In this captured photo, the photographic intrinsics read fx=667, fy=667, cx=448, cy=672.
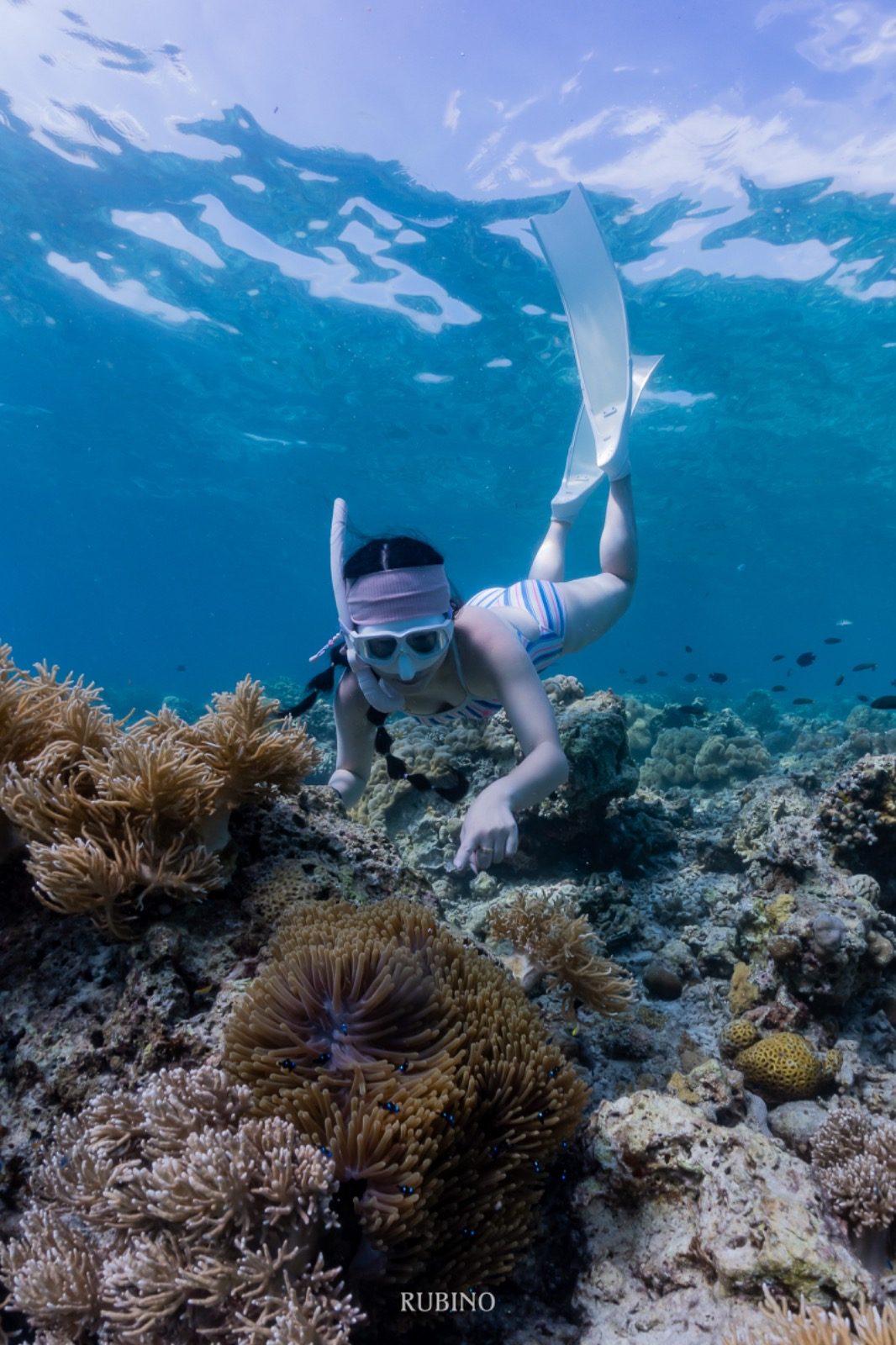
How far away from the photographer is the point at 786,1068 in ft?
10.8

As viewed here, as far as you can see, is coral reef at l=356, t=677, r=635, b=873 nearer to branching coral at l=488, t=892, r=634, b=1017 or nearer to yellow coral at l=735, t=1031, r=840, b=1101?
branching coral at l=488, t=892, r=634, b=1017

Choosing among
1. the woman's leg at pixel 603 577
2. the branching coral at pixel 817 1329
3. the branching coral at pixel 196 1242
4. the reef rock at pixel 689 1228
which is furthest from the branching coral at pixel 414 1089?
the woman's leg at pixel 603 577

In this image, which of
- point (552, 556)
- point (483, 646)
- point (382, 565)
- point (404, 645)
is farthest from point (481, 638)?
point (552, 556)

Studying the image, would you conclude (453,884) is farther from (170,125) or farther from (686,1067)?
(170,125)

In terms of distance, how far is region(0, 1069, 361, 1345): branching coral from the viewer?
5.64 feet

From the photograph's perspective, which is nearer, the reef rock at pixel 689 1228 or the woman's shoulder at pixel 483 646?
the reef rock at pixel 689 1228

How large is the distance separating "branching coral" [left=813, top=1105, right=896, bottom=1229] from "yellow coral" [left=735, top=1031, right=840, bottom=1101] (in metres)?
0.67

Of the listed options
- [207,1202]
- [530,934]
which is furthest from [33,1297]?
[530,934]

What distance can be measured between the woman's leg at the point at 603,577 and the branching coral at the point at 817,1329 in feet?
14.8

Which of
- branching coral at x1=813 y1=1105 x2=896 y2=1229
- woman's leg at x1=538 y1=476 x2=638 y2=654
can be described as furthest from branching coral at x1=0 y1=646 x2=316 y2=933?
woman's leg at x1=538 y1=476 x2=638 y2=654

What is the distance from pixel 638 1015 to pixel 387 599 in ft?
9.12

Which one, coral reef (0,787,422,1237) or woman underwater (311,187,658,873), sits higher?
woman underwater (311,187,658,873)

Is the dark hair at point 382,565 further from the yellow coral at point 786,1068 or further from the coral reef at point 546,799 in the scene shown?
the yellow coral at point 786,1068

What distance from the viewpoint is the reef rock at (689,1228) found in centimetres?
197
